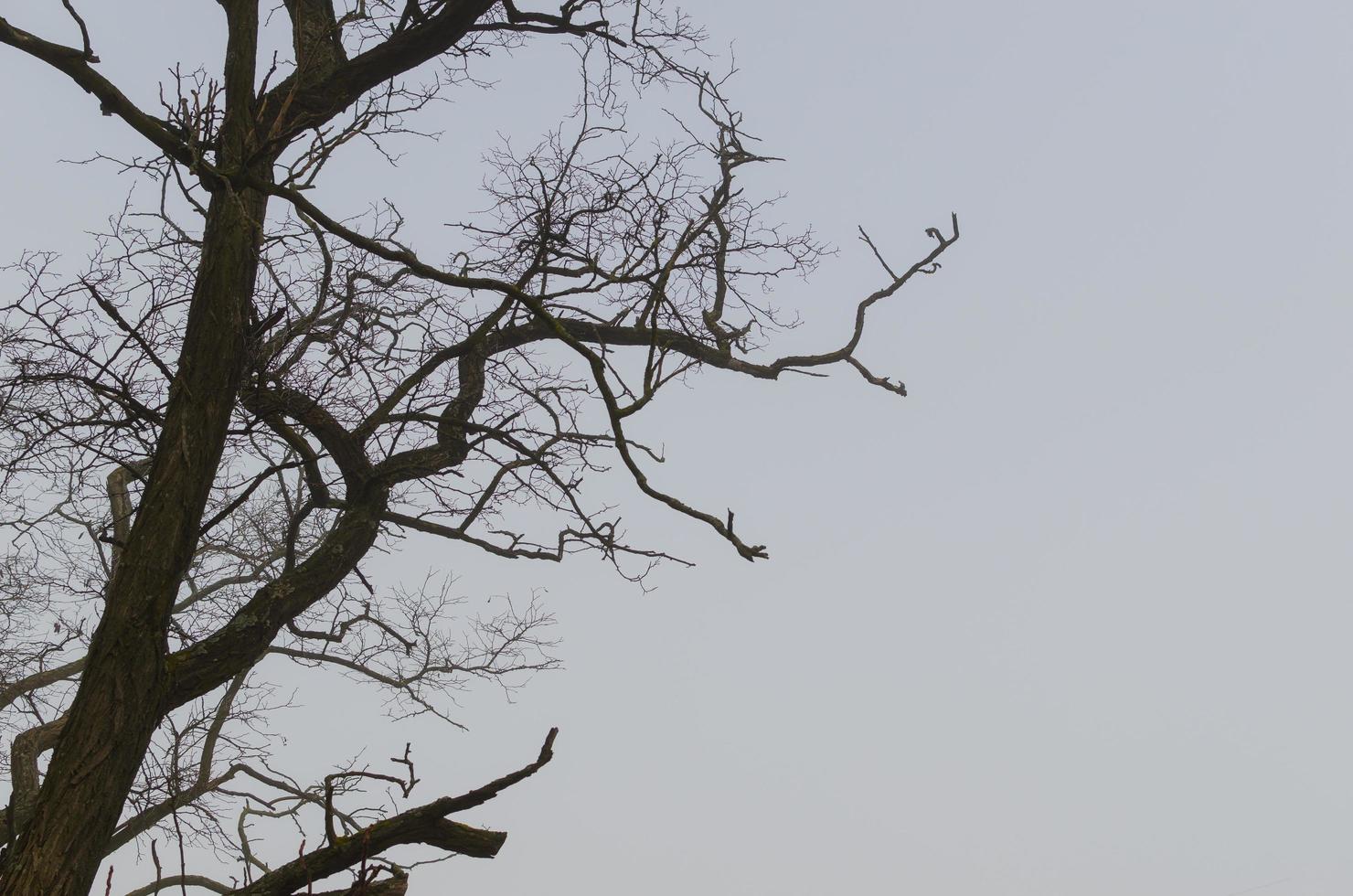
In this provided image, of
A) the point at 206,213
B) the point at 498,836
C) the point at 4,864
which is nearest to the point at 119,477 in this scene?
the point at 206,213

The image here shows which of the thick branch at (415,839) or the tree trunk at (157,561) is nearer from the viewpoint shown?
the thick branch at (415,839)

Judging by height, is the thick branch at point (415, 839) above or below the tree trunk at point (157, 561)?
below

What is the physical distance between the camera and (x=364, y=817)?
255 inches

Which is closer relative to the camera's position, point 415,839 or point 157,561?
point 415,839

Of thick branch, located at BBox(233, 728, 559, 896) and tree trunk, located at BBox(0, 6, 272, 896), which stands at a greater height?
tree trunk, located at BBox(0, 6, 272, 896)

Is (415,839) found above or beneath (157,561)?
beneath

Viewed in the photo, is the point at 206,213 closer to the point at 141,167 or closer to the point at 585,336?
the point at 141,167

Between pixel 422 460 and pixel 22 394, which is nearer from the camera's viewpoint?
pixel 22 394

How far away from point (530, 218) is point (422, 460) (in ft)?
4.90

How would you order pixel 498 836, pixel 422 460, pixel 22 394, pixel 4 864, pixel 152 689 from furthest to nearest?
pixel 422 460, pixel 22 394, pixel 152 689, pixel 4 864, pixel 498 836

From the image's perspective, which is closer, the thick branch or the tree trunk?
the thick branch

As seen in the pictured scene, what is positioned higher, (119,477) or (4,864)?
(119,477)

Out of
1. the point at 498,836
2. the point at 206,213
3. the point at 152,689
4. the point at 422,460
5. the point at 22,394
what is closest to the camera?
the point at 498,836

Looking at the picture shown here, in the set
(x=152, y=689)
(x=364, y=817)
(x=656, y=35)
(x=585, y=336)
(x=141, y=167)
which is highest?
(x=656, y=35)
